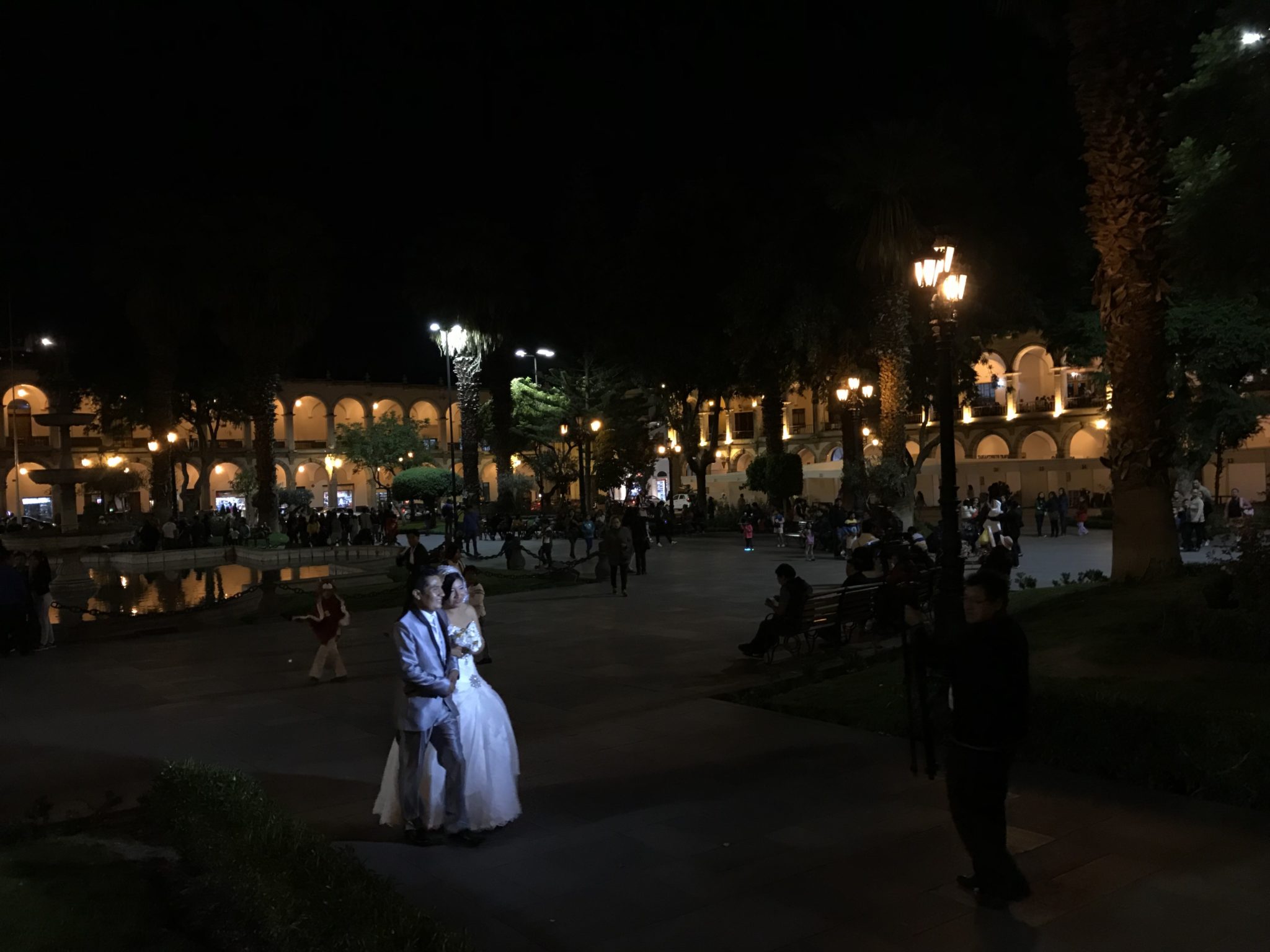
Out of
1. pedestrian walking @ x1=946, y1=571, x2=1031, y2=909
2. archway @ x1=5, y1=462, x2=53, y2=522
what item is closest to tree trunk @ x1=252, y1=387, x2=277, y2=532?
archway @ x1=5, y1=462, x2=53, y2=522

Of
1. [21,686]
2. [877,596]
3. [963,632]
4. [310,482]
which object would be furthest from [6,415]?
[963,632]

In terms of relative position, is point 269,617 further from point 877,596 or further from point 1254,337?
point 1254,337

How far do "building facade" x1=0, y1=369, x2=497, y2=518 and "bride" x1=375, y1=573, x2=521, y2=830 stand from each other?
4725 cm

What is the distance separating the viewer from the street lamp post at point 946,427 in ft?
25.8

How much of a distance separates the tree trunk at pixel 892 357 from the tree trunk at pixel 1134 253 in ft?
45.2

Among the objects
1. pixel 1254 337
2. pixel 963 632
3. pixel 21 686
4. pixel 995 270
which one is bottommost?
pixel 21 686

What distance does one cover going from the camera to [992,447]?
163 feet

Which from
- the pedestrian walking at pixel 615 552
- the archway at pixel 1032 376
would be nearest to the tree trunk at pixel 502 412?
the archway at pixel 1032 376

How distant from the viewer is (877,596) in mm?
11055

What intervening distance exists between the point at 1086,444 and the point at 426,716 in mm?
46872

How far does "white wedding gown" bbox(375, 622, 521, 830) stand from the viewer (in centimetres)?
537

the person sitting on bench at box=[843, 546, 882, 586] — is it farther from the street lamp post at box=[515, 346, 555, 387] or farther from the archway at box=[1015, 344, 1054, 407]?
the archway at box=[1015, 344, 1054, 407]

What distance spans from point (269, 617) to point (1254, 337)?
25.0 m

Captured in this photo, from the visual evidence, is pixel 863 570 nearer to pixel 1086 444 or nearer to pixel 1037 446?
pixel 1086 444
